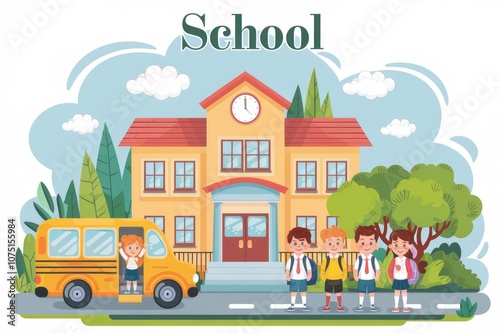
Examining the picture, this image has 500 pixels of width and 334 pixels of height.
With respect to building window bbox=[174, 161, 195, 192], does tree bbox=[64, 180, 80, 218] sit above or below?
below

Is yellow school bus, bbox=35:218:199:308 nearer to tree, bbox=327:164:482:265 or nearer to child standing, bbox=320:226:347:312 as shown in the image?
child standing, bbox=320:226:347:312

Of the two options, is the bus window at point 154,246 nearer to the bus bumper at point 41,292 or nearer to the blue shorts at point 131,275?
the blue shorts at point 131,275

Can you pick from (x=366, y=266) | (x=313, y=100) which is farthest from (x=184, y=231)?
(x=366, y=266)

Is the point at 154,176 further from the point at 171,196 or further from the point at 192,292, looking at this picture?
the point at 192,292

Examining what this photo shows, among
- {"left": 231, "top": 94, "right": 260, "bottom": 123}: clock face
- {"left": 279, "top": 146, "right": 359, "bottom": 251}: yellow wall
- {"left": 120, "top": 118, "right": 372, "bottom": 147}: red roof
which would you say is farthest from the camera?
{"left": 279, "top": 146, "right": 359, "bottom": 251}: yellow wall

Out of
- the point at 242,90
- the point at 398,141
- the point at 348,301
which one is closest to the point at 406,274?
the point at 348,301

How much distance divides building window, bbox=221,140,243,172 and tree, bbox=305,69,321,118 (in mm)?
1846

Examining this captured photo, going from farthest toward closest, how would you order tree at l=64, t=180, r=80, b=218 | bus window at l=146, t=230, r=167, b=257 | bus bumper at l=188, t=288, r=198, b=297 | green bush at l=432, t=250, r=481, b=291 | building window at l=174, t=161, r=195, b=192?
building window at l=174, t=161, r=195, b=192 → tree at l=64, t=180, r=80, b=218 → green bush at l=432, t=250, r=481, b=291 → bus window at l=146, t=230, r=167, b=257 → bus bumper at l=188, t=288, r=198, b=297

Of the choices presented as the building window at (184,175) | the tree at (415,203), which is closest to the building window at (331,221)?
the tree at (415,203)

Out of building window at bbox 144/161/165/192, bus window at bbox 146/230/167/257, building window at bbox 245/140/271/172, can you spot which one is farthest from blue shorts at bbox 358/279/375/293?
building window at bbox 144/161/165/192

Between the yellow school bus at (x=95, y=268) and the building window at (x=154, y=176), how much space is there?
268cm

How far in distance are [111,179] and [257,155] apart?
3.49 m

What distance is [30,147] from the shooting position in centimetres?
2150

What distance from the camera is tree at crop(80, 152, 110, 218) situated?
2245 cm
